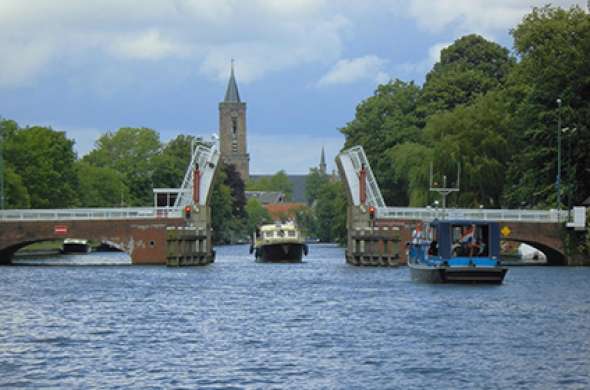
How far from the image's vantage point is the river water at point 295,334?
32688 mm

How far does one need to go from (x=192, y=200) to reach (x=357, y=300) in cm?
3321

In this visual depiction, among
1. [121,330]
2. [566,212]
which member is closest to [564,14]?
[566,212]

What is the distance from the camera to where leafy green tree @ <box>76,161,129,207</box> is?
139 m

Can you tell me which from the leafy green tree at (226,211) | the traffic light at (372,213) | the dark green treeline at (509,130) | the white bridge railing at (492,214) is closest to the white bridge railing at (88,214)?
the traffic light at (372,213)

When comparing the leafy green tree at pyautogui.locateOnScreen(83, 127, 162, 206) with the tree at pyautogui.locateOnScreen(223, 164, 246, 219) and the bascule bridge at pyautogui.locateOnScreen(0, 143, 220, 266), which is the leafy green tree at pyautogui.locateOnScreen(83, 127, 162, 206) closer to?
the tree at pyautogui.locateOnScreen(223, 164, 246, 219)

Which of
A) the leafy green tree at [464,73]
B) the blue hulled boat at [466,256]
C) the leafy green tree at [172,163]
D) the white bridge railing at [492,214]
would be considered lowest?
the blue hulled boat at [466,256]

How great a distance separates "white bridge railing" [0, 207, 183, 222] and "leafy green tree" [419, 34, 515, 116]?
99.5 ft

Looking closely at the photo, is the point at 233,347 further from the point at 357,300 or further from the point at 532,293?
the point at 532,293

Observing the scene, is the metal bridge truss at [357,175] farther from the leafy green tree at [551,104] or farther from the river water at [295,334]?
the river water at [295,334]

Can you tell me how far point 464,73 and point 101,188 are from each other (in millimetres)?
46208

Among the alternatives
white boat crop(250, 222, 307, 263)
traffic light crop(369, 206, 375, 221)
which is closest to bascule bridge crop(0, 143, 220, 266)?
white boat crop(250, 222, 307, 263)

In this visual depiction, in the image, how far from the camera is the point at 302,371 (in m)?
33.6

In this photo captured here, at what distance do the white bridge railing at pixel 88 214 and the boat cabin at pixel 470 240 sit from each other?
2709 cm

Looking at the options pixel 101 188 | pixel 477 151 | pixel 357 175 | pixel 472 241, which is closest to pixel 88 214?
pixel 357 175
